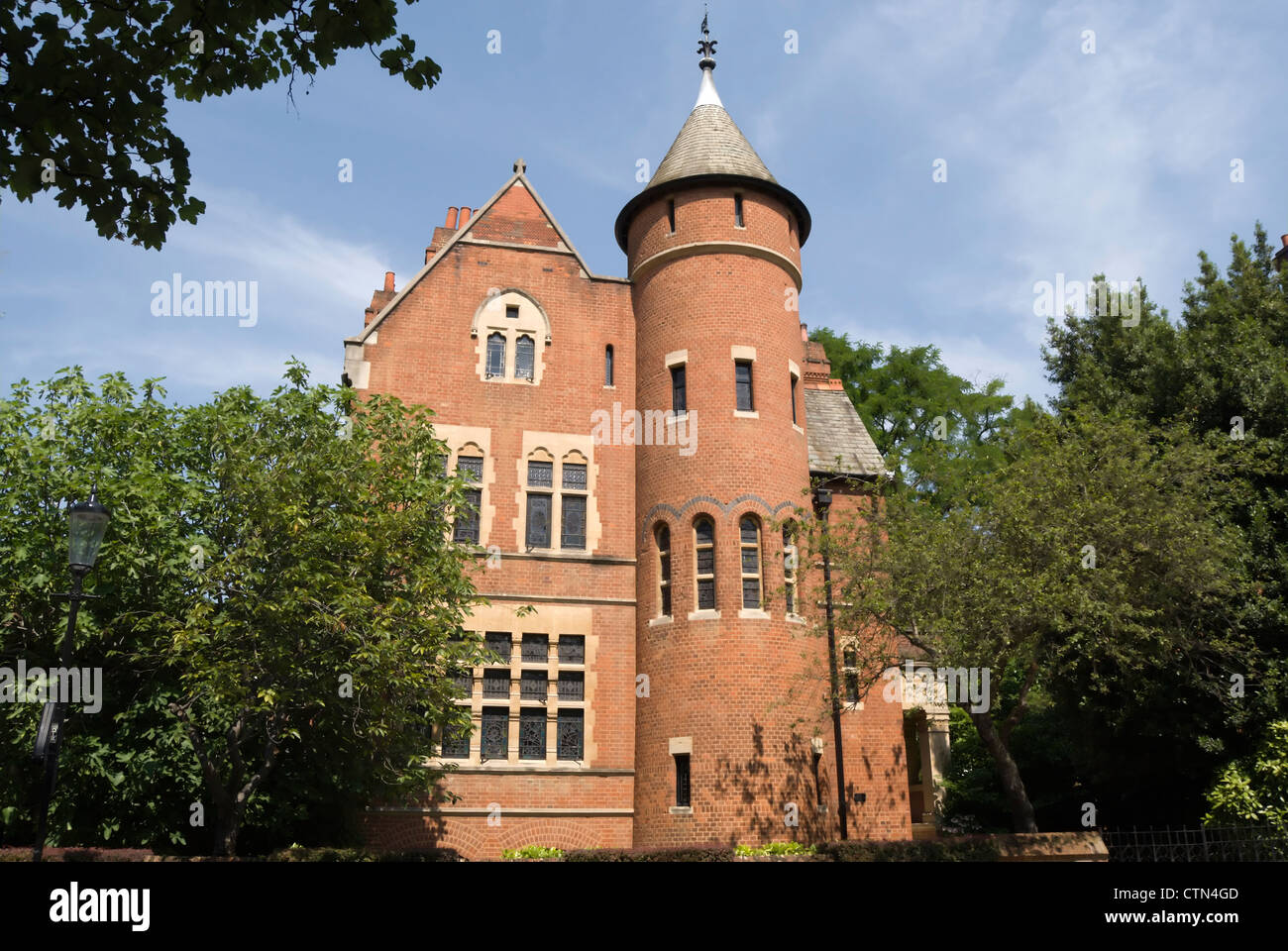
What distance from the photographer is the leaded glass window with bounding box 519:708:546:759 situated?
843 inches

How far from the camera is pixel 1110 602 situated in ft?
57.4

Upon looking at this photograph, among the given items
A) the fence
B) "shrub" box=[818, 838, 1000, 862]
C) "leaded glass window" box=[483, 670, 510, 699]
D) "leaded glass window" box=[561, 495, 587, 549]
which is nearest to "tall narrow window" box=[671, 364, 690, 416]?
"leaded glass window" box=[561, 495, 587, 549]

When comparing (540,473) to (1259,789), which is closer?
(1259,789)

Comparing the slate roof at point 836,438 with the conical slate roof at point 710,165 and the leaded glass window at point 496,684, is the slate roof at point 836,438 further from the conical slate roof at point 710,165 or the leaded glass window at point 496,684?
the leaded glass window at point 496,684

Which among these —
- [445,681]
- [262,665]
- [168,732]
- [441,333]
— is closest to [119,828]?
[168,732]

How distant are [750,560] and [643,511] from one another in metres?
2.86

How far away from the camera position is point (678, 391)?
23.9m

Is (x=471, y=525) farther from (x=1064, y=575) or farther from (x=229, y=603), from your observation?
(x=1064, y=575)

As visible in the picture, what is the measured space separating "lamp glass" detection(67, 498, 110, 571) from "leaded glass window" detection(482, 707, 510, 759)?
10822mm

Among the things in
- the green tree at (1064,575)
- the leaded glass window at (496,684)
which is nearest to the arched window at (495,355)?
the leaded glass window at (496,684)

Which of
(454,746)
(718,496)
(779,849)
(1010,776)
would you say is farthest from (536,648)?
(1010,776)

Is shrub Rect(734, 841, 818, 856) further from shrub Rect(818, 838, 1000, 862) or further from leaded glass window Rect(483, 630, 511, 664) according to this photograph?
leaded glass window Rect(483, 630, 511, 664)

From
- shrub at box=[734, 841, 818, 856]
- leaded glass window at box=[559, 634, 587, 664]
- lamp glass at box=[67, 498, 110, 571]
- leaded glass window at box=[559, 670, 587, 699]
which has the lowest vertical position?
shrub at box=[734, 841, 818, 856]
